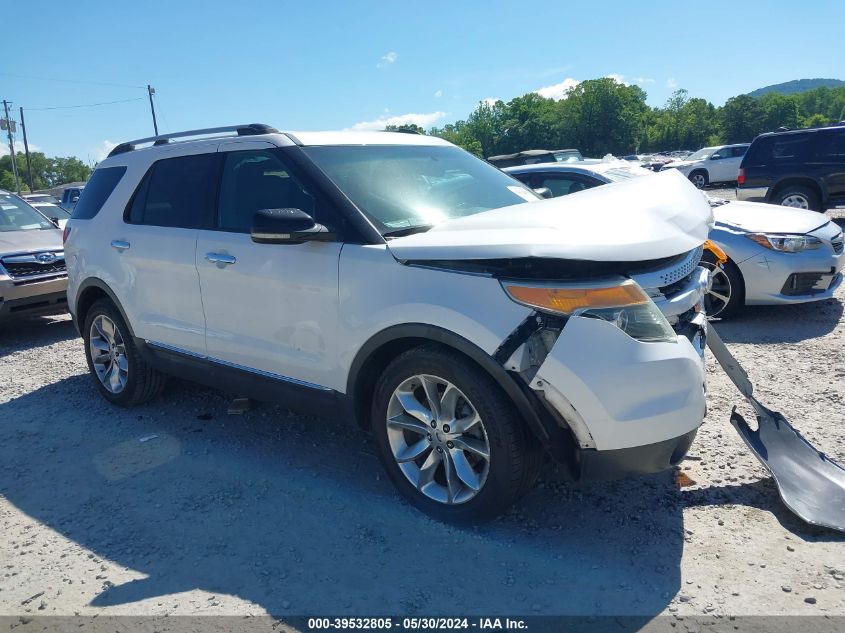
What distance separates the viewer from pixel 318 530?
3.17 m

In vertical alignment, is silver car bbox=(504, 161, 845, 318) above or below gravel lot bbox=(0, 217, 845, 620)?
above

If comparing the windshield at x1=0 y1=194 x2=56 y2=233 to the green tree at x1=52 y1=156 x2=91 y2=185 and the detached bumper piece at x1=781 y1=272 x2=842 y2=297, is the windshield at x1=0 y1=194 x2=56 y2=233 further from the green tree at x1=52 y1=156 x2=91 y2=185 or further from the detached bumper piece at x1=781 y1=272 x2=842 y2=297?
the green tree at x1=52 y1=156 x2=91 y2=185

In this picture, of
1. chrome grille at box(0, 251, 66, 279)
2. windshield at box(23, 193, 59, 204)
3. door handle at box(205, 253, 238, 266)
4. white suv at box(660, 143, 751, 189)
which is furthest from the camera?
white suv at box(660, 143, 751, 189)

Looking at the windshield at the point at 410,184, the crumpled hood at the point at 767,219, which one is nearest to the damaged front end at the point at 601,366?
the windshield at the point at 410,184

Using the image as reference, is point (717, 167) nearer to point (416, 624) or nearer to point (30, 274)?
point (30, 274)

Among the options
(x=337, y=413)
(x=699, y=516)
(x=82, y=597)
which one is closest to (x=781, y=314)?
(x=699, y=516)

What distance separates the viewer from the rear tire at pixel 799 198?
38.9 feet

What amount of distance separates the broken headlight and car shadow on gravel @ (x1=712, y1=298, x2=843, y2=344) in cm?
353

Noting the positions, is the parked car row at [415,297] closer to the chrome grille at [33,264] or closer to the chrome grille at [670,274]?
the chrome grille at [670,274]

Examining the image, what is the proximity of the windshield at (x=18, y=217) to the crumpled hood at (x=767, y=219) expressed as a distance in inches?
314

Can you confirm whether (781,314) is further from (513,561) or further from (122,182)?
(122,182)

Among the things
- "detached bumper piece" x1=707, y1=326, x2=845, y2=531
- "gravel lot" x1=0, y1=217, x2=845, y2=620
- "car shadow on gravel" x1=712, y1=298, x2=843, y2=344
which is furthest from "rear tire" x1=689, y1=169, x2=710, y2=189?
"detached bumper piece" x1=707, y1=326, x2=845, y2=531

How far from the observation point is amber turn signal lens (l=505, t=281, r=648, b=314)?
263 centimetres

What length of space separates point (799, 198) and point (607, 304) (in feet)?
37.2
